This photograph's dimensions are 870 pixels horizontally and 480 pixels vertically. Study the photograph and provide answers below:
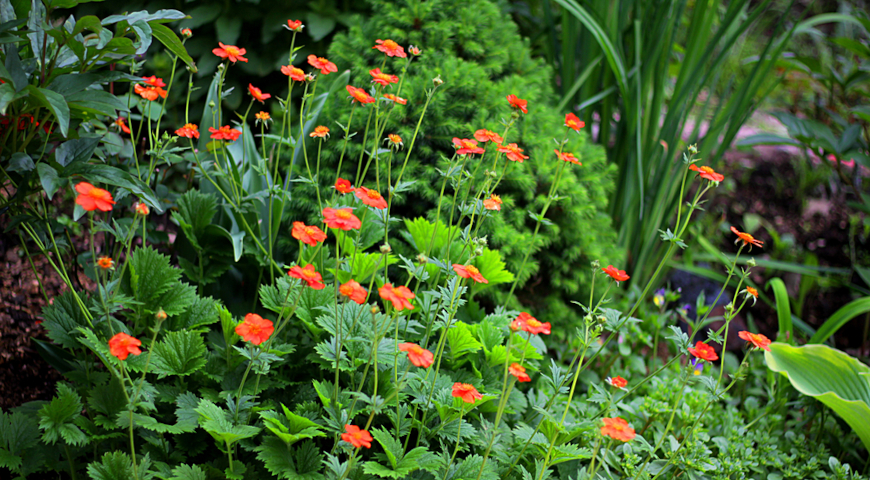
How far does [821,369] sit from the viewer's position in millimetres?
1580

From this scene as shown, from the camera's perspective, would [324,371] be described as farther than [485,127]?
No

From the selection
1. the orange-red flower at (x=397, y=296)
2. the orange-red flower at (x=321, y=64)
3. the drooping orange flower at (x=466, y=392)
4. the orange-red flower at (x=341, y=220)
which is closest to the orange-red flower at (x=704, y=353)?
the drooping orange flower at (x=466, y=392)

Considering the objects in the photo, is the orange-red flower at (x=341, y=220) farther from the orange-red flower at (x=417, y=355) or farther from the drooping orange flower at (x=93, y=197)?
the drooping orange flower at (x=93, y=197)

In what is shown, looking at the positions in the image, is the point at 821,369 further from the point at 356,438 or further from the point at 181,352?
the point at 181,352

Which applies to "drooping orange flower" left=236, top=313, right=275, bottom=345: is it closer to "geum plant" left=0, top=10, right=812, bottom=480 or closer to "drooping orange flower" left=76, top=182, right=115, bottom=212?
"geum plant" left=0, top=10, right=812, bottom=480

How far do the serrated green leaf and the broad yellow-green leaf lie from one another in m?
→ 1.44

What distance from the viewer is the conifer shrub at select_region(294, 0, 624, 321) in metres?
1.72

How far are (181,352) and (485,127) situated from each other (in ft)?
3.54

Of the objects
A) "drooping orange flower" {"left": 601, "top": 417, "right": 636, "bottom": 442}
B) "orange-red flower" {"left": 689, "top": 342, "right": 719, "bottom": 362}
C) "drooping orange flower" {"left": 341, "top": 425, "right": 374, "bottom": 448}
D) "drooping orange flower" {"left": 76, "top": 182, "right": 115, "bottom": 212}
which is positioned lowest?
"drooping orange flower" {"left": 341, "top": 425, "right": 374, "bottom": 448}

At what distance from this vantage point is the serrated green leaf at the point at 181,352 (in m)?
1.14

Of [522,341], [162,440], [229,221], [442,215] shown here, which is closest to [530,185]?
[442,215]

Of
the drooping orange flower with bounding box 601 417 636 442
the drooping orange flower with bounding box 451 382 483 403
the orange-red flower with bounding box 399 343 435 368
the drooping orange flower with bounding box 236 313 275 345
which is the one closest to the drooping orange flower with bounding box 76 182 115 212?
the drooping orange flower with bounding box 236 313 275 345

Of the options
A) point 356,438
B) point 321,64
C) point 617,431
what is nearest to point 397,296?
point 356,438

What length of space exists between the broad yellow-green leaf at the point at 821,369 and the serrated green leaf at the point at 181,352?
144 cm
